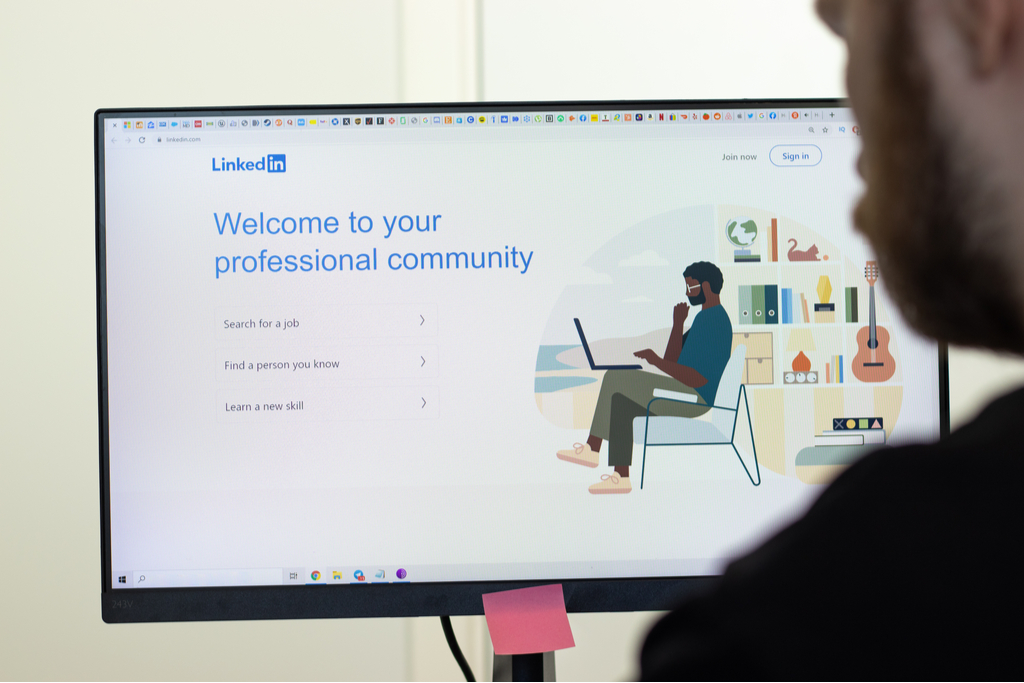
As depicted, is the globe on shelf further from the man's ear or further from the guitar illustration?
the man's ear

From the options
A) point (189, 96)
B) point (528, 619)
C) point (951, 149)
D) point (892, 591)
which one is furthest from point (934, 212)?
point (189, 96)

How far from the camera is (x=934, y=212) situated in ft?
0.82

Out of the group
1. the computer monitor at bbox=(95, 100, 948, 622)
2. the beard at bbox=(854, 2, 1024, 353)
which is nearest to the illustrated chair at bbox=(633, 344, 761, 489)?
the computer monitor at bbox=(95, 100, 948, 622)

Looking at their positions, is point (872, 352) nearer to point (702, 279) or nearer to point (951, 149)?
point (702, 279)

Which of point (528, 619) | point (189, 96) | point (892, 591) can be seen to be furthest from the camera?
point (189, 96)

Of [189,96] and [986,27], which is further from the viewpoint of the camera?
[189,96]

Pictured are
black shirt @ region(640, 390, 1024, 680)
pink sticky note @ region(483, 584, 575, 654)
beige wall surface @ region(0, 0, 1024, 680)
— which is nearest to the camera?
black shirt @ region(640, 390, 1024, 680)

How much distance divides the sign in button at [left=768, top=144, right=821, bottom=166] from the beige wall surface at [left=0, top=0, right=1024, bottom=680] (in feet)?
1.48

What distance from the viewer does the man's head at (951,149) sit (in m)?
0.23

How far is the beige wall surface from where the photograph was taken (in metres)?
0.99

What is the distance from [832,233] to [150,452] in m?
0.65

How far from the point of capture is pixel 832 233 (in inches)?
24.6

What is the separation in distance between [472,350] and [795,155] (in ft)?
1.15

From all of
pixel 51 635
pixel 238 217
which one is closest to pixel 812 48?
pixel 238 217
